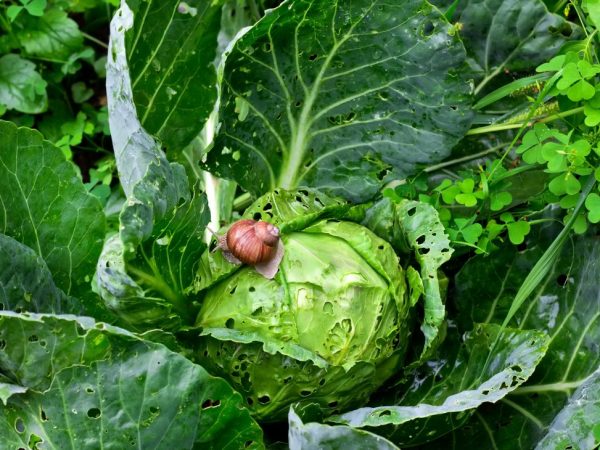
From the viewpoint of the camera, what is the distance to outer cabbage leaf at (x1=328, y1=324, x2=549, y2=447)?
5.43 feet

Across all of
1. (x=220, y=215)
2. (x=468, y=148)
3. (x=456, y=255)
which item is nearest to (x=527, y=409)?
(x=456, y=255)

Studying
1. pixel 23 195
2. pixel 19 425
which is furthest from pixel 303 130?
pixel 19 425

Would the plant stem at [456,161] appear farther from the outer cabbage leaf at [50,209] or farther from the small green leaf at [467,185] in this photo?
the outer cabbage leaf at [50,209]

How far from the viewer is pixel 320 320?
173cm

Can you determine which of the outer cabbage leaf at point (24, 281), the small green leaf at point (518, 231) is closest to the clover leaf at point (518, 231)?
the small green leaf at point (518, 231)

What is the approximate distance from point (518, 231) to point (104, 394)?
983mm

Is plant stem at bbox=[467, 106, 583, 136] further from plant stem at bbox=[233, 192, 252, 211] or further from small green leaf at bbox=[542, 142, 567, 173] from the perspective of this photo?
plant stem at bbox=[233, 192, 252, 211]

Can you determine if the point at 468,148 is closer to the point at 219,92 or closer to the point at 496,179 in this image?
the point at 496,179

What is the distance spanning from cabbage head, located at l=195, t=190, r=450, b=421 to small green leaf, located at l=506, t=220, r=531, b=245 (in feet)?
0.91

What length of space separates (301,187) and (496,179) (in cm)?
45

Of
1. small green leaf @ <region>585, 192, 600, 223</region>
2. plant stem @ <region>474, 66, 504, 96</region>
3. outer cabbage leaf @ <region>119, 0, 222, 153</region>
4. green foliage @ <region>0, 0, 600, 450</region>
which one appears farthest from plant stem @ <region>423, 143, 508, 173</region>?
outer cabbage leaf @ <region>119, 0, 222, 153</region>

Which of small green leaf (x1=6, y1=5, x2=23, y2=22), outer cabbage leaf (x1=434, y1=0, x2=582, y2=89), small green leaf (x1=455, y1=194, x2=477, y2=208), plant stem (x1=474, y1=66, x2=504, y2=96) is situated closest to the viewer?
small green leaf (x1=455, y1=194, x2=477, y2=208)

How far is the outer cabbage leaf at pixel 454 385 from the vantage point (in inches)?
65.2

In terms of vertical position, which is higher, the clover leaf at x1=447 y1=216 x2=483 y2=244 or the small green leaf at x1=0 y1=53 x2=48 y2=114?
the small green leaf at x1=0 y1=53 x2=48 y2=114
